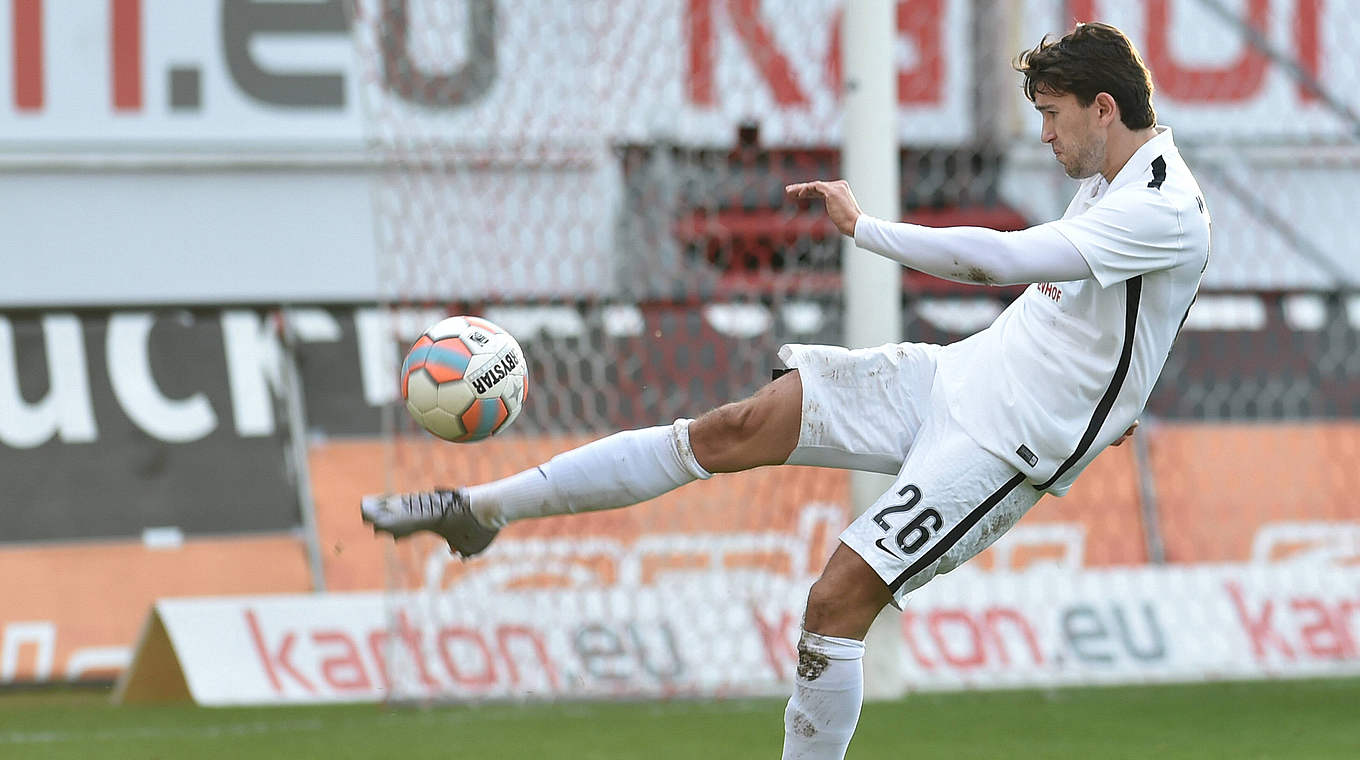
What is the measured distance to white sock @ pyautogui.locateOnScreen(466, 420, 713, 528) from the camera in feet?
12.2

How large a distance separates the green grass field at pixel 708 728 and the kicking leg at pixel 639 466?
1069mm

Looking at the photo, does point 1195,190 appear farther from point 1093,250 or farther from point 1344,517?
point 1344,517

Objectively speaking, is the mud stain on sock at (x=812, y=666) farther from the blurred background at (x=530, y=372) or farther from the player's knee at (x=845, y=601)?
the blurred background at (x=530, y=372)

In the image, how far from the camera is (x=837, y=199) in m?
3.37

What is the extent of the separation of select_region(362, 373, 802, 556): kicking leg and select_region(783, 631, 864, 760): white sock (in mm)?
469

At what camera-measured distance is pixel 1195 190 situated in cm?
351

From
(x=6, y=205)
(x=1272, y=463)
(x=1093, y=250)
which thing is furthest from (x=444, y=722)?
(x=6, y=205)

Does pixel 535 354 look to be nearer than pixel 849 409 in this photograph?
No

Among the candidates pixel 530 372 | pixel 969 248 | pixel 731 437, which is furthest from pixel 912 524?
pixel 530 372

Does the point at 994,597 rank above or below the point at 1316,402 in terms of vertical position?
below

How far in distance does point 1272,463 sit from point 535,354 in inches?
119

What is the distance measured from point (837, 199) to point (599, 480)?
2.69ft

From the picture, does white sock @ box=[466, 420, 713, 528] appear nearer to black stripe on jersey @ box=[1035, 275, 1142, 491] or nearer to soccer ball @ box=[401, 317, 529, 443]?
soccer ball @ box=[401, 317, 529, 443]

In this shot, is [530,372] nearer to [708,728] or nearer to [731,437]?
[708,728]
